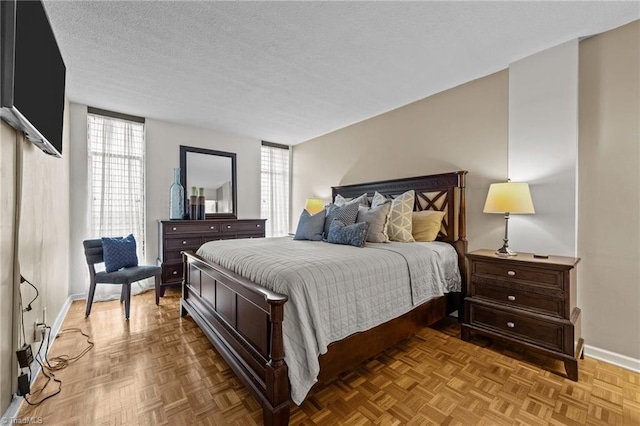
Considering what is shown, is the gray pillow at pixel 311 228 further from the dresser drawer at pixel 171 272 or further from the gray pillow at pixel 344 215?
the dresser drawer at pixel 171 272

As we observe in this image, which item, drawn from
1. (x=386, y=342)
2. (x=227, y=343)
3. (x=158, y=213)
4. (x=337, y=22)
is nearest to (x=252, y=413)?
(x=227, y=343)

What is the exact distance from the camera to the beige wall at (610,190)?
203cm

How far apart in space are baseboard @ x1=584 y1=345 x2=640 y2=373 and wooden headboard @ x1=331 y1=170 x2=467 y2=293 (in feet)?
3.28

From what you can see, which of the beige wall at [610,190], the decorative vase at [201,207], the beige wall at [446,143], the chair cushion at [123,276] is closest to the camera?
the beige wall at [610,190]

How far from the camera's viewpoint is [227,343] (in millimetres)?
1941

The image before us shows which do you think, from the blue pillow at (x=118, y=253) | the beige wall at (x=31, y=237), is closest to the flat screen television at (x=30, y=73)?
the beige wall at (x=31, y=237)

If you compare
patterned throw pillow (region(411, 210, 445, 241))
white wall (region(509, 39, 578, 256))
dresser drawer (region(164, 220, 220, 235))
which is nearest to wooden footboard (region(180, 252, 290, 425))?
dresser drawer (region(164, 220, 220, 235))

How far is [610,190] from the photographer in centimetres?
212

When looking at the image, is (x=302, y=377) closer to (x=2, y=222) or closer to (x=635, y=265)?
(x=2, y=222)

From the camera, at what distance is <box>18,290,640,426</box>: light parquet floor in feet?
4.97

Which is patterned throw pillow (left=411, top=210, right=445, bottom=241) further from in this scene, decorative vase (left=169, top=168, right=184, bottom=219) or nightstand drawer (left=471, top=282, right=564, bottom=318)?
decorative vase (left=169, top=168, right=184, bottom=219)

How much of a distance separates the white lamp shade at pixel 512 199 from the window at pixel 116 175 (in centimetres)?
453

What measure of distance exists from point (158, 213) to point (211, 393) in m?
3.26

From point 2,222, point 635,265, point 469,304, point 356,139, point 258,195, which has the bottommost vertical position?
point 469,304
